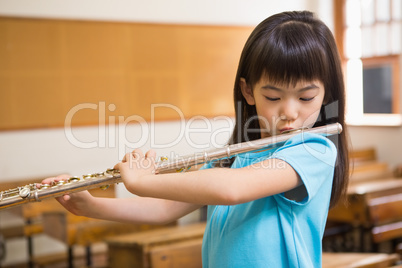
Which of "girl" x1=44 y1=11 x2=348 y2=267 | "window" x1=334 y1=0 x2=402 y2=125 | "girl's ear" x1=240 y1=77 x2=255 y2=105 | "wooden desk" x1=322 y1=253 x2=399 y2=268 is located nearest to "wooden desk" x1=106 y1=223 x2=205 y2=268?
"wooden desk" x1=322 y1=253 x2=399 y2=268

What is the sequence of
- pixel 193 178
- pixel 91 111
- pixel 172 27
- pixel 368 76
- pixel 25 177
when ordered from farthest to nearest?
pixel 368 76, pixel 172 27, pixel 91 111, pixel 25 177, pixel 193 178

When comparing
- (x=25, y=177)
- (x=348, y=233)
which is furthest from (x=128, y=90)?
(x=348, y=233)

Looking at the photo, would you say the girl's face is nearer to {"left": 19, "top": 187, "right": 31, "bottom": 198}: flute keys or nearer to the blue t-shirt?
the blue t-shirt

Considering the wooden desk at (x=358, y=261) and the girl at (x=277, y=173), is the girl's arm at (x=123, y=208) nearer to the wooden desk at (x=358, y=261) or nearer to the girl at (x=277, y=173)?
the girl at (x=277, y=173)

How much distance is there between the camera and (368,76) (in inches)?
253

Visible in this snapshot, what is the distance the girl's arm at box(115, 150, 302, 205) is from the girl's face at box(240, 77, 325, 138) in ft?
0.39

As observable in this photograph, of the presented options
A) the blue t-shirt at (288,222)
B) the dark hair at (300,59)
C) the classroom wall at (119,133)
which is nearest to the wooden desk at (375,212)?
the classroom wall at (119,133)

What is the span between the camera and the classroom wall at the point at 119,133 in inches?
200

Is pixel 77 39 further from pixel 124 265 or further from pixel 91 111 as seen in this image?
pixel 124 265

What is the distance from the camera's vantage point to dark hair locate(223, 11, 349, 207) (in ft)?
3.50

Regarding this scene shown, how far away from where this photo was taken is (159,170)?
1.07 m

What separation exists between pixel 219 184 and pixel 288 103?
0.25m

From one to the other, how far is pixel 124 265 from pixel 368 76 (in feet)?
15.4

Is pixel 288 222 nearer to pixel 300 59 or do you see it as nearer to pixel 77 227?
pixel 300 59
